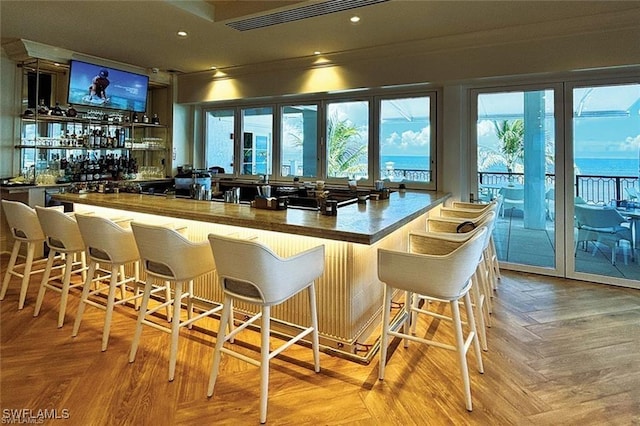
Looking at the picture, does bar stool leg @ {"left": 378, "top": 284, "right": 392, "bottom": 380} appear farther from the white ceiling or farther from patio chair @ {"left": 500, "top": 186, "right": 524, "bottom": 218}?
patio chair @ {"left": 500, "top": 186, "right": 524, "bottom": 218}

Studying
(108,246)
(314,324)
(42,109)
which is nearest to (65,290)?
(108,246)

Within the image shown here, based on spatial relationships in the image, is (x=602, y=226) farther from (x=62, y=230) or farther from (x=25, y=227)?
(x=25, y=227)

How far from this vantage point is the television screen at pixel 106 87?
519cm

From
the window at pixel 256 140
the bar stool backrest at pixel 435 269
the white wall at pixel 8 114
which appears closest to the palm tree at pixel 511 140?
the bar stool backrest at pixel 435 269

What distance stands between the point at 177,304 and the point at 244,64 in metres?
4.29

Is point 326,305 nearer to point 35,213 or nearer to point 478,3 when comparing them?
point 35,213

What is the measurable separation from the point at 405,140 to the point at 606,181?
225 cm

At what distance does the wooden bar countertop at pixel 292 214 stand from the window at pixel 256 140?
2958 millimetres

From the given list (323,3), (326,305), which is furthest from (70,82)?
(326,305)

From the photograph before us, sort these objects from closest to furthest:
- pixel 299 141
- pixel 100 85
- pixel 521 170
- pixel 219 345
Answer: pixel 219 345
pixel 521 170
pixel 100 85
pixel 299 141

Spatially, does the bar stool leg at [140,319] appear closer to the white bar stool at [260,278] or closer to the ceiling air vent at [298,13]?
the white bar stool at [260,278]

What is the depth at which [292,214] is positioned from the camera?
269 centimetres

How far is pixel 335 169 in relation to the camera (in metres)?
5.74

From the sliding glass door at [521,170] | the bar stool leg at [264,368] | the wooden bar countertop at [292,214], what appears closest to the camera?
the bar stool leg at [264,368]
